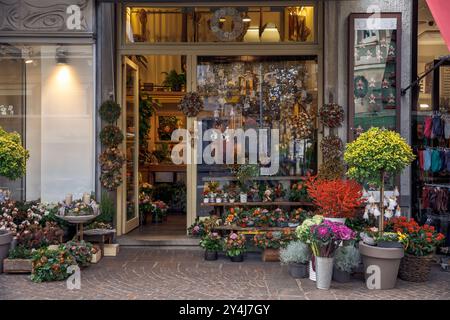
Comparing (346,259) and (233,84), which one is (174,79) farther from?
(346,259)

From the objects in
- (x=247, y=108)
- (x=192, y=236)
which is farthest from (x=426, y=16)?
(x=192, y=236)

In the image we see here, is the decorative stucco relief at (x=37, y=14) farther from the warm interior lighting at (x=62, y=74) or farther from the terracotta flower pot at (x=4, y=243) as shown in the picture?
the terracotta flower pot at (x=4, y=243)

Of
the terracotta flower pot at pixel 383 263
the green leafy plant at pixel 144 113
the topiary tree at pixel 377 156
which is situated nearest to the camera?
the terracotta flower pot at pixel 383 263

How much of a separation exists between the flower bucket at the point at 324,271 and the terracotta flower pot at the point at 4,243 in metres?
4.04

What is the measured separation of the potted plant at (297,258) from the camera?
24.9ft

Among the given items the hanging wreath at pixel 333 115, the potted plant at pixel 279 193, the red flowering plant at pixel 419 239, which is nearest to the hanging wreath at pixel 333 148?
the hanging wreath at pixel 333 115

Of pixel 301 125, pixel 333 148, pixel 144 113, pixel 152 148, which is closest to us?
pixel 333 148

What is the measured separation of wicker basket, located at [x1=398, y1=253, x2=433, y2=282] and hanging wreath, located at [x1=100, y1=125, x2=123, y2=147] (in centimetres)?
473

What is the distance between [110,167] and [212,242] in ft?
6.73

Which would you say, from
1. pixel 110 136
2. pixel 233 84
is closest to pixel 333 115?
pixel 233 84

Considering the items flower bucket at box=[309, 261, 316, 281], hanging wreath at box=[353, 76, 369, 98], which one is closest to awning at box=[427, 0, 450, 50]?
hanging wreath at box=[353, 76, 369, 98]

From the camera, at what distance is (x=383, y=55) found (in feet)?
30.5

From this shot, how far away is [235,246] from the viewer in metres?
8.57
